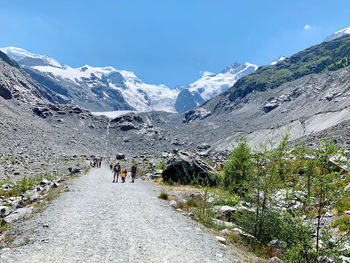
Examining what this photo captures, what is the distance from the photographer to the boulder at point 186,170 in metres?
26.1

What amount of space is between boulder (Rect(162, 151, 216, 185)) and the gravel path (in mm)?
13281

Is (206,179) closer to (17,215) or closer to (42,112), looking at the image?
(17,215)

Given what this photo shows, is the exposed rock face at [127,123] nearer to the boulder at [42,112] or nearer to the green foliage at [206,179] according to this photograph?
the boulder at [42,112]

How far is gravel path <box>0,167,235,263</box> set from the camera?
22.9 ft

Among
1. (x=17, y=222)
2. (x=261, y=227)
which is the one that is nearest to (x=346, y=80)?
(x=261, y=227)

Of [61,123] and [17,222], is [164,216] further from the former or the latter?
[61,123]

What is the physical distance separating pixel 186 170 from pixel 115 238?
1849 cm

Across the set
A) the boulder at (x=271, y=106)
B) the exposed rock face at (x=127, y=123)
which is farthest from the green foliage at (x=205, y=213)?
the boulder at (x=271, y=106)

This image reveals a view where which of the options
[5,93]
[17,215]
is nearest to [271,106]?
[5,93]

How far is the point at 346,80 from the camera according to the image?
Answer: 113812 millimetres

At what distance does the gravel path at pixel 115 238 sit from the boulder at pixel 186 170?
523 inches

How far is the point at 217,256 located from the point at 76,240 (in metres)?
5.17

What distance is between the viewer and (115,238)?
8.45 metres

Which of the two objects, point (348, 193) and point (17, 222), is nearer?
point (348, 193)
